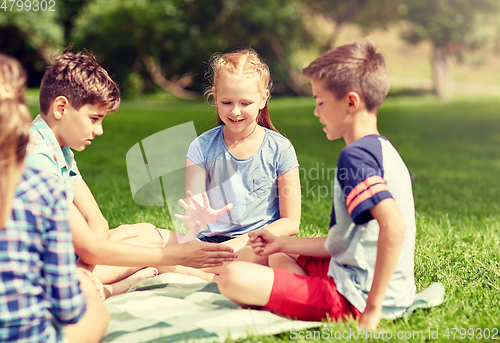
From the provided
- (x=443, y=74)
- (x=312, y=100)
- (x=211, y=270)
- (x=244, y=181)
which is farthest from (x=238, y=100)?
(x=443, y=74)

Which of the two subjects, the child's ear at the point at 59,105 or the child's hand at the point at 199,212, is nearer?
the child's ear at the point at 59,105

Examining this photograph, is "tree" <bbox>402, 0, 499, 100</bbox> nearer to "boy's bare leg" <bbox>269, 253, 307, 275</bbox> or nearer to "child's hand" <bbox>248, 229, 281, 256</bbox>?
"boy's bare leg" <bbox>269, 253, 307, 275</bbox>

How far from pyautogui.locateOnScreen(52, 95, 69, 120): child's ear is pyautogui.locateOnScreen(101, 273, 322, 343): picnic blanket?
101cm

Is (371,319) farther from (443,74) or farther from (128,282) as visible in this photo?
(443,74)

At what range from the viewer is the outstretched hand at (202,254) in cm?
238

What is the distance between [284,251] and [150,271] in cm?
91

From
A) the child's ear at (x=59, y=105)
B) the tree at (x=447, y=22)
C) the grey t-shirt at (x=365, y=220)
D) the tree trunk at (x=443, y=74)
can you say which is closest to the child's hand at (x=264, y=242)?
the grey t-shirt at (x=365, y=220)

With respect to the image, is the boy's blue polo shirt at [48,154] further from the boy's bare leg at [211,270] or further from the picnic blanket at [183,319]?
the boy's bare leg at [211,270]

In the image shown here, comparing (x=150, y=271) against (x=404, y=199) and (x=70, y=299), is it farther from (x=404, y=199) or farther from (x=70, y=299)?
(x=404, y=199)

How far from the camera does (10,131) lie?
155 cm

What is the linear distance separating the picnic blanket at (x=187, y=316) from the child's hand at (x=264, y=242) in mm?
317

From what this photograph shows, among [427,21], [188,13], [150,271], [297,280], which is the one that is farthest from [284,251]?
[188,13]

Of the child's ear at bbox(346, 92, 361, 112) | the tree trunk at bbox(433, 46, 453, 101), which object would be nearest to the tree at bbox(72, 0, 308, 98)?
the tree trunk at bbox(433, 46, 453, 101)

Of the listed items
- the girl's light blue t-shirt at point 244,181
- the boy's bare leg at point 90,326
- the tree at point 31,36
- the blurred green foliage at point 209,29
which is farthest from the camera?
the tree at point 31,36
